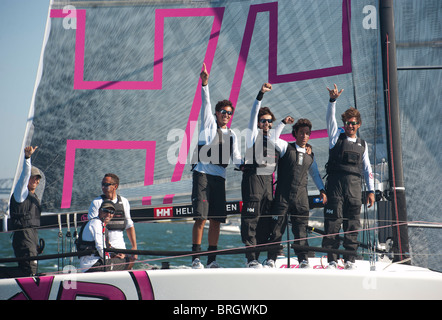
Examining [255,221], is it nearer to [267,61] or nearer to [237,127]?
[237,127]

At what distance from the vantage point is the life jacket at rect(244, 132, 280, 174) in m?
4.29

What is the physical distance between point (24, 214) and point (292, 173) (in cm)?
249

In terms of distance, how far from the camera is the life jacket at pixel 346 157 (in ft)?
14.7

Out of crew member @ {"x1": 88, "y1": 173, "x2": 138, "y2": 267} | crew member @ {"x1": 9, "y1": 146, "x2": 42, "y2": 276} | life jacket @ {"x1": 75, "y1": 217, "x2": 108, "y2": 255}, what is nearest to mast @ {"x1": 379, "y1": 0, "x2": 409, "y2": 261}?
crew member @ {"x1": 88, "y1": 173, "x2": 138, "y2": 267}

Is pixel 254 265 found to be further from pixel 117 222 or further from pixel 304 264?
pixel 117 222

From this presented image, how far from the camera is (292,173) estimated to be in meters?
4.39

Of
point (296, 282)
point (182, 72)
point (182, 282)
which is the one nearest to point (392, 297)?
point (296, 282)

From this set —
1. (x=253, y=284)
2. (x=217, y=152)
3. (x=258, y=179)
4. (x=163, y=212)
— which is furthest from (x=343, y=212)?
(x=163, y=212)

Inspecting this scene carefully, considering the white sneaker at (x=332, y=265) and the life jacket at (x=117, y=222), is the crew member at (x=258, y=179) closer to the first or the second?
the white sneaker at (x=332, y=265)

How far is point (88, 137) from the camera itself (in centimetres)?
586

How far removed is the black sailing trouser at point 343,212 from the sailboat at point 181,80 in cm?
102

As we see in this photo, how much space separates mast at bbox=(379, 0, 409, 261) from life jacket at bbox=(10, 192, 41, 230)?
3.22 metres
